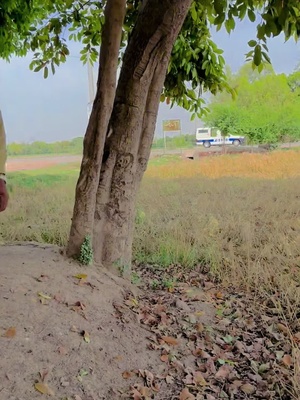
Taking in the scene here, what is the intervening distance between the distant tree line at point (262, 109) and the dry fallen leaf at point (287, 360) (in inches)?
159

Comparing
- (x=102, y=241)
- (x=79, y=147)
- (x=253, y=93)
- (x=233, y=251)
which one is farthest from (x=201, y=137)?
(x=102, y=241)

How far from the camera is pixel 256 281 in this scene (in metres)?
2.41

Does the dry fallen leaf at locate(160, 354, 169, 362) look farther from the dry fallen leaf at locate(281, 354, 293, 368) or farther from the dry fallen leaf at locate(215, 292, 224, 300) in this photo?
the dry fallen leaf at locate(215, 292, 224, 300)

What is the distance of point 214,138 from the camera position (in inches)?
215

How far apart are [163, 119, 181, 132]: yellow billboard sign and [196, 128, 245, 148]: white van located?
0.83 metres

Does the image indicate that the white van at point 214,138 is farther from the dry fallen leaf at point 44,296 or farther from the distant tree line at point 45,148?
the dry fallen leaf at point 44,296

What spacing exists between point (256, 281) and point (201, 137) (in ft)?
10.7

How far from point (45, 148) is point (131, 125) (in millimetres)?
2669

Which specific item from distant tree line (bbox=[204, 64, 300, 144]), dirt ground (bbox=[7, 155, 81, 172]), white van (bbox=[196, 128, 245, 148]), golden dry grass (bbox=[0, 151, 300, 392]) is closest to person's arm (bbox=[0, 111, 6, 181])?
golden dry grass (bbox=[0, 151, 300, 392])

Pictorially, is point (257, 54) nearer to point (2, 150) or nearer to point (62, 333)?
point (2, 150)

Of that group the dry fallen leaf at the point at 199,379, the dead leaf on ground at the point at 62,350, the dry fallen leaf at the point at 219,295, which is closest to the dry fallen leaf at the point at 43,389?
the dead leaf on ground at the point at 62,350

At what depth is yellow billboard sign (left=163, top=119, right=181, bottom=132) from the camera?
14.4ft

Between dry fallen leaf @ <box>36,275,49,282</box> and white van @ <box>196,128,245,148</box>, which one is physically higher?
white van @ <box>196,128,245,148</box>

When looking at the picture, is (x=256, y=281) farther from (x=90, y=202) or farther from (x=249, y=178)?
(x=249, y=178)
